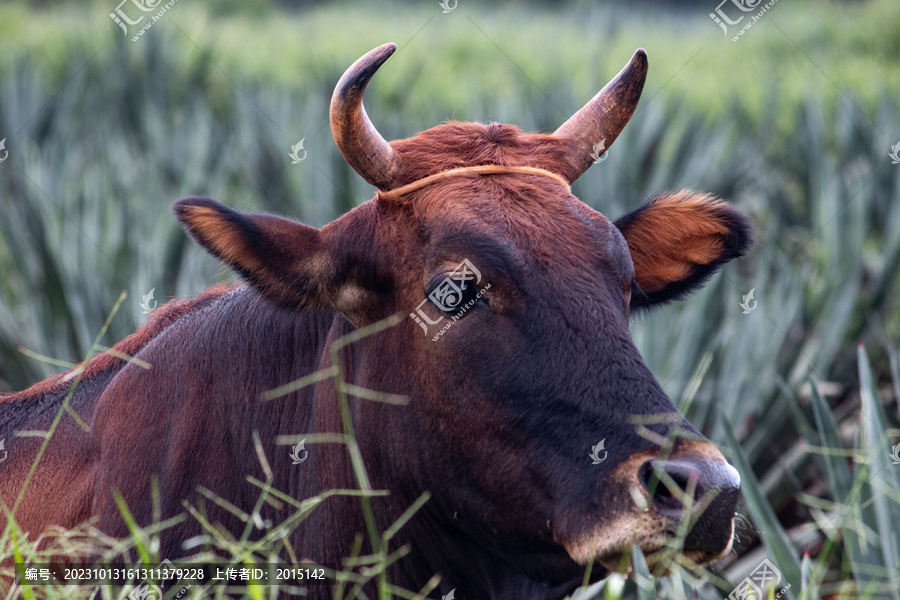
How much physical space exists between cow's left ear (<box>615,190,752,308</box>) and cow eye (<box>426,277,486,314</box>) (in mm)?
856

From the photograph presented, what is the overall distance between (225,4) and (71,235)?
23212 millimetres

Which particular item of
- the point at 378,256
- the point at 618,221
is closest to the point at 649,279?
the point at 618,221

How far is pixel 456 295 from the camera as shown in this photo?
2486 mm

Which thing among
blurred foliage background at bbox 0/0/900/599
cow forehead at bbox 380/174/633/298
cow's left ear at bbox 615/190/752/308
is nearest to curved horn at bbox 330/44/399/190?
cow forehead at bbox 380/174/633/298

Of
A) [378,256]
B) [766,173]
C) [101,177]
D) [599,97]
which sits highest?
[599,97]

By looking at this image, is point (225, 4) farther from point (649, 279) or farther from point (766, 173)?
point (649, 279)

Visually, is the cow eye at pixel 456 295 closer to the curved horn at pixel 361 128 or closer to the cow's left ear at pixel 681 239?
the curved horn at pixel 361 128

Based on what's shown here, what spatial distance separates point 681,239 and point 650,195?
193 cm

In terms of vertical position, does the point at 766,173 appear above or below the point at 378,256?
below

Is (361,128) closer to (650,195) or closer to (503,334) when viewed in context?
(503,334)

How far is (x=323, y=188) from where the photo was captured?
25.3 feet

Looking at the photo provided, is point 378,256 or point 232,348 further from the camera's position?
point 232,348

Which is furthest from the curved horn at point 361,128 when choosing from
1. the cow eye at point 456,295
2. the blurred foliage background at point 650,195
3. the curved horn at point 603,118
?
the blurred foliage background at point 650,195

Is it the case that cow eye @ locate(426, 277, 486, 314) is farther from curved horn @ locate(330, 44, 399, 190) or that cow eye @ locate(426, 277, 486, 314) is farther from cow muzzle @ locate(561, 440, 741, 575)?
cow muzzle @ locate(561, 440, 741, 575)
